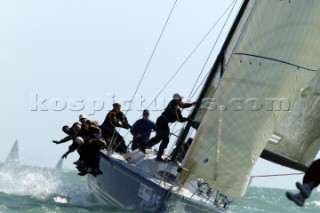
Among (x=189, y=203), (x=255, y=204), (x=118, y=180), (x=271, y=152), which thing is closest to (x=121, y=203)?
(x=118, y=180)

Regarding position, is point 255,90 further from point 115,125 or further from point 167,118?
point 115,125

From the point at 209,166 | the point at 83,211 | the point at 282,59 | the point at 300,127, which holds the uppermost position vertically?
the point at 282,59

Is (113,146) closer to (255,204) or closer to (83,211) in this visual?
(83,211)

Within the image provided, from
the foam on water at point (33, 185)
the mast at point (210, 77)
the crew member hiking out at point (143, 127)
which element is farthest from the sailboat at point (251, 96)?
the foam on water at point (33, 185)

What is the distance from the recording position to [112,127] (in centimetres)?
1513

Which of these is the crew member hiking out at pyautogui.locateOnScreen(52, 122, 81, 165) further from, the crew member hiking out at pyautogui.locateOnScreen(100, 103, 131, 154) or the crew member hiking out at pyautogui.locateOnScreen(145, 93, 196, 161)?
the crew member hiking out at pyautogui.locateOnScreen(145, 93, 196, 161)

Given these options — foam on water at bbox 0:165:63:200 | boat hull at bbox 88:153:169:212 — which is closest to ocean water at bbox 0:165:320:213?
foam on water at bbox 0:165:63:200

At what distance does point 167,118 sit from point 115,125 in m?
1.77

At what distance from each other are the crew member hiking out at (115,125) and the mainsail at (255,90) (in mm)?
3446

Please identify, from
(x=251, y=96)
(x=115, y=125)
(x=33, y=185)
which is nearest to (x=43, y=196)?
(x=33, y=185)

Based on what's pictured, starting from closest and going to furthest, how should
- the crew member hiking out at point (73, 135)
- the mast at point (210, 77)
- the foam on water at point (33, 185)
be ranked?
1. the mast at point (210, 77)
2. the crew member hiking out at point (73, 135)
3. the foam on water at point (33, 185)

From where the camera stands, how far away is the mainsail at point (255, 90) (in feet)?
37.8

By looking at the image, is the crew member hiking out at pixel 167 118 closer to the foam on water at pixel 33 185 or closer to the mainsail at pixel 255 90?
the mainsail at pixel 255 90

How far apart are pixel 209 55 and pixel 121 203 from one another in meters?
3.00
